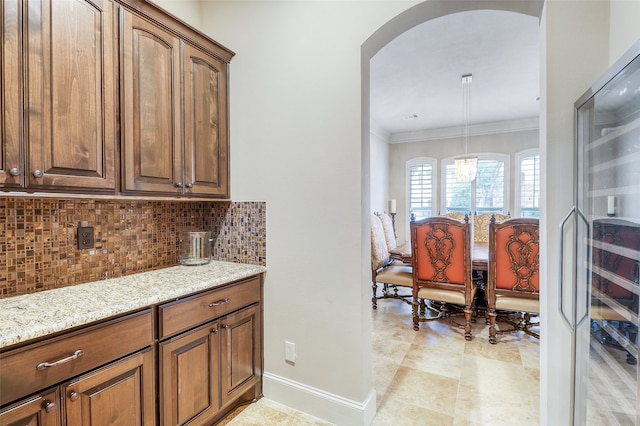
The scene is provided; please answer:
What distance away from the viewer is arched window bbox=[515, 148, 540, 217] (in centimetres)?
555

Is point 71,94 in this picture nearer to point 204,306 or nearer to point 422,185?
point 204,306

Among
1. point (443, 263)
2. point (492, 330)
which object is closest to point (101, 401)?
point (443, 263)

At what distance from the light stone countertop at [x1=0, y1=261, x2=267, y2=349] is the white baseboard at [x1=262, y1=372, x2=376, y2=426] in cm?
77

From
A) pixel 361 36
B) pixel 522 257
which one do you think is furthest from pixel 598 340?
pixel 361 36

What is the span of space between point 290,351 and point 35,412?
4.14 ft

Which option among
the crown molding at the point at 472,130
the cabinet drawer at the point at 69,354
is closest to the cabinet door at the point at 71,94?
the cabinet drawer at the point at 69,354

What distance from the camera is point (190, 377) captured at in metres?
1.61

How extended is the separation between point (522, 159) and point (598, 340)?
5240 millimetres

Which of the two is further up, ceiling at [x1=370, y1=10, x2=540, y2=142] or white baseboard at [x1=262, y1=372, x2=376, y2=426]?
ceiling at [x1=370, y1=10, x2=540, y2=142]

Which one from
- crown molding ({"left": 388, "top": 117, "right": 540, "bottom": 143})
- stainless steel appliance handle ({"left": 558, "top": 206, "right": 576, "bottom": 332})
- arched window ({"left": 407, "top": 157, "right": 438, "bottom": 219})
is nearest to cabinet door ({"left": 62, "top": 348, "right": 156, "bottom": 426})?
stainless steel appliance handle ({"left": 558, "top": 206, "right": 576, "bottom": 332})

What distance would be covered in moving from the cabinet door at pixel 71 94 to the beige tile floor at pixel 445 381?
163cm

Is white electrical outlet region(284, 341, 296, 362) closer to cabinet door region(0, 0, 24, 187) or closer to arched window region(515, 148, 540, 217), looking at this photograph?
cabinet door region(0, 0, 24, 187)

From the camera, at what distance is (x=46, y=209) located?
1591 mm

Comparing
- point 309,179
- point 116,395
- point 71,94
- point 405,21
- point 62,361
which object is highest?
point 405,21
